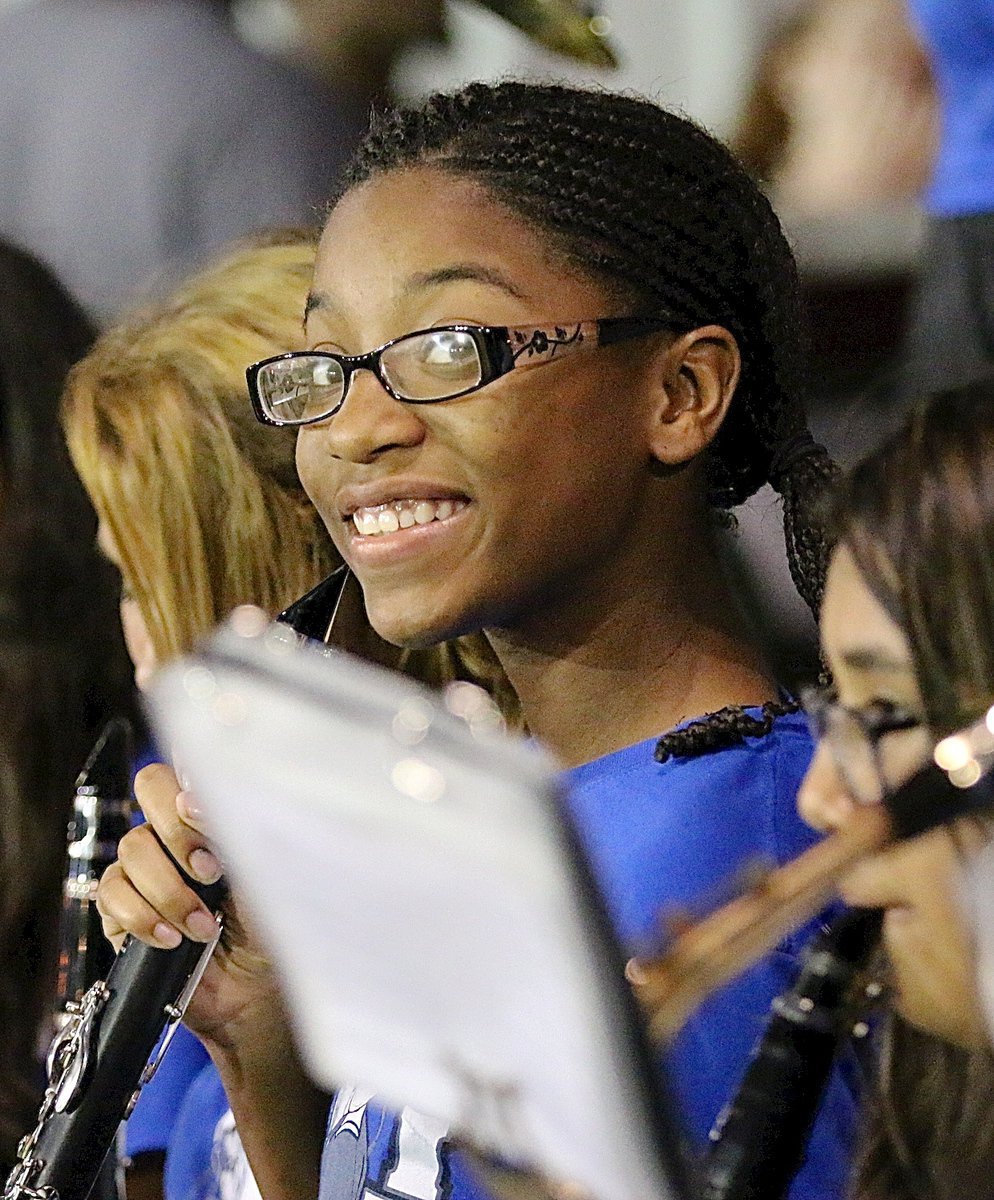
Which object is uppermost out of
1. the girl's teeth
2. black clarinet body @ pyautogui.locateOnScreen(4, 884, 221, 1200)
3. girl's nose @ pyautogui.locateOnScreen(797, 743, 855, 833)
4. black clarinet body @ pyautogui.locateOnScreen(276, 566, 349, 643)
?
the girl's teeth

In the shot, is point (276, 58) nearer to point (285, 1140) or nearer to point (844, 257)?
point (844, 257)

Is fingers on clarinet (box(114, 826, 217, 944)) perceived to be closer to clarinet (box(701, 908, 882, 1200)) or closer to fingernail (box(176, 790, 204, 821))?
fingernail (box(176, 790, 204, 821))

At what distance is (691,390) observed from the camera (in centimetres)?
145

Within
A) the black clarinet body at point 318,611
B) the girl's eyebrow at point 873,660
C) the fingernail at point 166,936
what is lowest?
the fingernail at point 166,936

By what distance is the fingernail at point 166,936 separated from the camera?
145 cm

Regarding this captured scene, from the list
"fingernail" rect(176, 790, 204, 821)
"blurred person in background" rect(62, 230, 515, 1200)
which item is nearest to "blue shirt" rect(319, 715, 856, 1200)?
"fingernail" rect(176, 790, 204, 821)

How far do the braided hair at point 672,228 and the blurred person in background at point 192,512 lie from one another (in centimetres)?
36

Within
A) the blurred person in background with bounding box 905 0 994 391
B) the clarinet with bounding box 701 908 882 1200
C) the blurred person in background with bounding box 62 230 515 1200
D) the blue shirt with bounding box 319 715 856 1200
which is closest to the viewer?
the clarinet with bounding box 701 908 882 1200

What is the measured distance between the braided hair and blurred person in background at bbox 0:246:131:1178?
3.01 ft

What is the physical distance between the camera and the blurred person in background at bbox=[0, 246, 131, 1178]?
219 centimetres

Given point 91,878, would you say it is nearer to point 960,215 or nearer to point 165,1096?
point 165,1096

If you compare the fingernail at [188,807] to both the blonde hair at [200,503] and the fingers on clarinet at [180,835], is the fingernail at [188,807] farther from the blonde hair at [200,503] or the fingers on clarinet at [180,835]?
the blonde hair at [200,503]

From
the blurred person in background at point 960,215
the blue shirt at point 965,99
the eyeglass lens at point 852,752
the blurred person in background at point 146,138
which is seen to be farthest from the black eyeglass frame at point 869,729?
the blurred person in background at point 146,138

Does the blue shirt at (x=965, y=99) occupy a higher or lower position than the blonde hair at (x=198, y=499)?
higher
